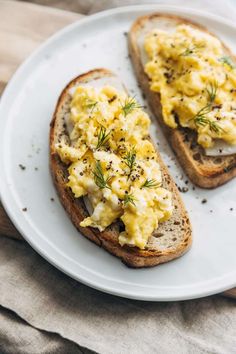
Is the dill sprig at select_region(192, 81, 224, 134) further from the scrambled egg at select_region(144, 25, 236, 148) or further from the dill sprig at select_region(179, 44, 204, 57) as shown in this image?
the dill sprig at select_region(179, 44, 204, 57)

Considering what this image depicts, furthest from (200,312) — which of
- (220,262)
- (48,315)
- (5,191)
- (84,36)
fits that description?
(84,36)

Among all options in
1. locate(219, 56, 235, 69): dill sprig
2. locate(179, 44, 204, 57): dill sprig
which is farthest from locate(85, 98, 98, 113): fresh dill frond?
locate(219, 56, 235, 69): dill sprig

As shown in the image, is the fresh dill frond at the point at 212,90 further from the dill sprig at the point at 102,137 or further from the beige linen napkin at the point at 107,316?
the beige linen napkin at the point at 107,316

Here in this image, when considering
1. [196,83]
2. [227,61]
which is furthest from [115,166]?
[227,61]

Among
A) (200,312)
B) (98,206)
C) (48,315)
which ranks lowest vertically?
(48,315)

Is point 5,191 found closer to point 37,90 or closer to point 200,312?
point 37,90
